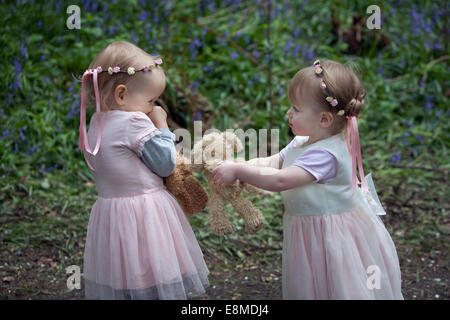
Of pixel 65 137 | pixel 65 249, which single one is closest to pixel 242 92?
pixel 65 137

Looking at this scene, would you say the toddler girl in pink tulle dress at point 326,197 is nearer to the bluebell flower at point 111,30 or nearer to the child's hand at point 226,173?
the child's hand at point 226,173

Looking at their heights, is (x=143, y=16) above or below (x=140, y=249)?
above

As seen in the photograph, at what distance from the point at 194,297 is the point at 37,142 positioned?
2153 mm

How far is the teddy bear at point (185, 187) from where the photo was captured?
2359mm

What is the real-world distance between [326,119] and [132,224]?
87cm

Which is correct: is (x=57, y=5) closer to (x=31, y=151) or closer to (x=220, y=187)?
(x=31, y=151)

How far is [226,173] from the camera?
2.24 m

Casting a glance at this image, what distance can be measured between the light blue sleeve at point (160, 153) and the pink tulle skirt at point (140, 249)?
0.13 metres

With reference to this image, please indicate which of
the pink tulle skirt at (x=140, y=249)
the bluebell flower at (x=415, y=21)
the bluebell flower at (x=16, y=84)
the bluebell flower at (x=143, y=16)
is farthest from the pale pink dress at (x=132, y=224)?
the bluebell flower at (x=415, y=21)

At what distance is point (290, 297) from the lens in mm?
2301

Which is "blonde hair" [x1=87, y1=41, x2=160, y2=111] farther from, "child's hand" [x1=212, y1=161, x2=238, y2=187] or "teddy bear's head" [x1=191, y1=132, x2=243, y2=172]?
"child's hand" [x1=212, y1=161, x2=238, y2=187]

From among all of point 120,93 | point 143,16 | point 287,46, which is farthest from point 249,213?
point 287,46

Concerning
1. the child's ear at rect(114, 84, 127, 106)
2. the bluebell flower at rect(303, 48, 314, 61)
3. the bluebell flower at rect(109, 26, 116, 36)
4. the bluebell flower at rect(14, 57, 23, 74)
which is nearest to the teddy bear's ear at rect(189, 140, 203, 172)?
the child's ear at rect(114, 84, 127, 106)

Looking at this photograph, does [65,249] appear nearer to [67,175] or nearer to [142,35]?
[67,175]
